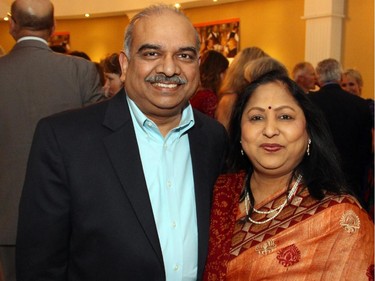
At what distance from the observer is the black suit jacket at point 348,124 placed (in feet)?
14.3

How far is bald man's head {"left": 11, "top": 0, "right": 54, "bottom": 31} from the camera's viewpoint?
110 inches

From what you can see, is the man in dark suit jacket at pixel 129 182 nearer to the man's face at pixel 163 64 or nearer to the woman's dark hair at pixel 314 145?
the man's face at pixel 163 64

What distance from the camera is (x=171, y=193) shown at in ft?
6.10

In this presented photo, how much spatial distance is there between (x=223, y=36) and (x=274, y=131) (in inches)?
365

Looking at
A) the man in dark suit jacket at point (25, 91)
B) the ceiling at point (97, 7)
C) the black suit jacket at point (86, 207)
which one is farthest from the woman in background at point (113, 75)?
the ceiling at point (97, 7)

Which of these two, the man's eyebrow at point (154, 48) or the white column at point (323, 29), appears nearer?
the man's eyebrow at point (154, 48)

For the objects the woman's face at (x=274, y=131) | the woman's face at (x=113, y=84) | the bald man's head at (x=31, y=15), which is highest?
the bald man's head at (x=31, y=15)

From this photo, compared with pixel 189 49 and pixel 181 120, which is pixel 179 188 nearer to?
pixel 181 120

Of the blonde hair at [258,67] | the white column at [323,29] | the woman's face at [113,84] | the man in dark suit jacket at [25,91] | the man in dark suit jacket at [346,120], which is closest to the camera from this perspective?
the man in dark suit jacket at [25,91]

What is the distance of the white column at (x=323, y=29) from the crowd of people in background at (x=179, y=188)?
6732 mm

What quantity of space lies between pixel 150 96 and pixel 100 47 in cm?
1193

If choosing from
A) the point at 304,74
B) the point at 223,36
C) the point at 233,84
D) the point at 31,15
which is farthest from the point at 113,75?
the point at 223,36

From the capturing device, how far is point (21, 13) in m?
2.80

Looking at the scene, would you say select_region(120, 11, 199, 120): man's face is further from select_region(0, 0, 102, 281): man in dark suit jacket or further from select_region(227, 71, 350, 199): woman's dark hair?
select_region(0, 0, 102, 281): man in dark suit jacket
